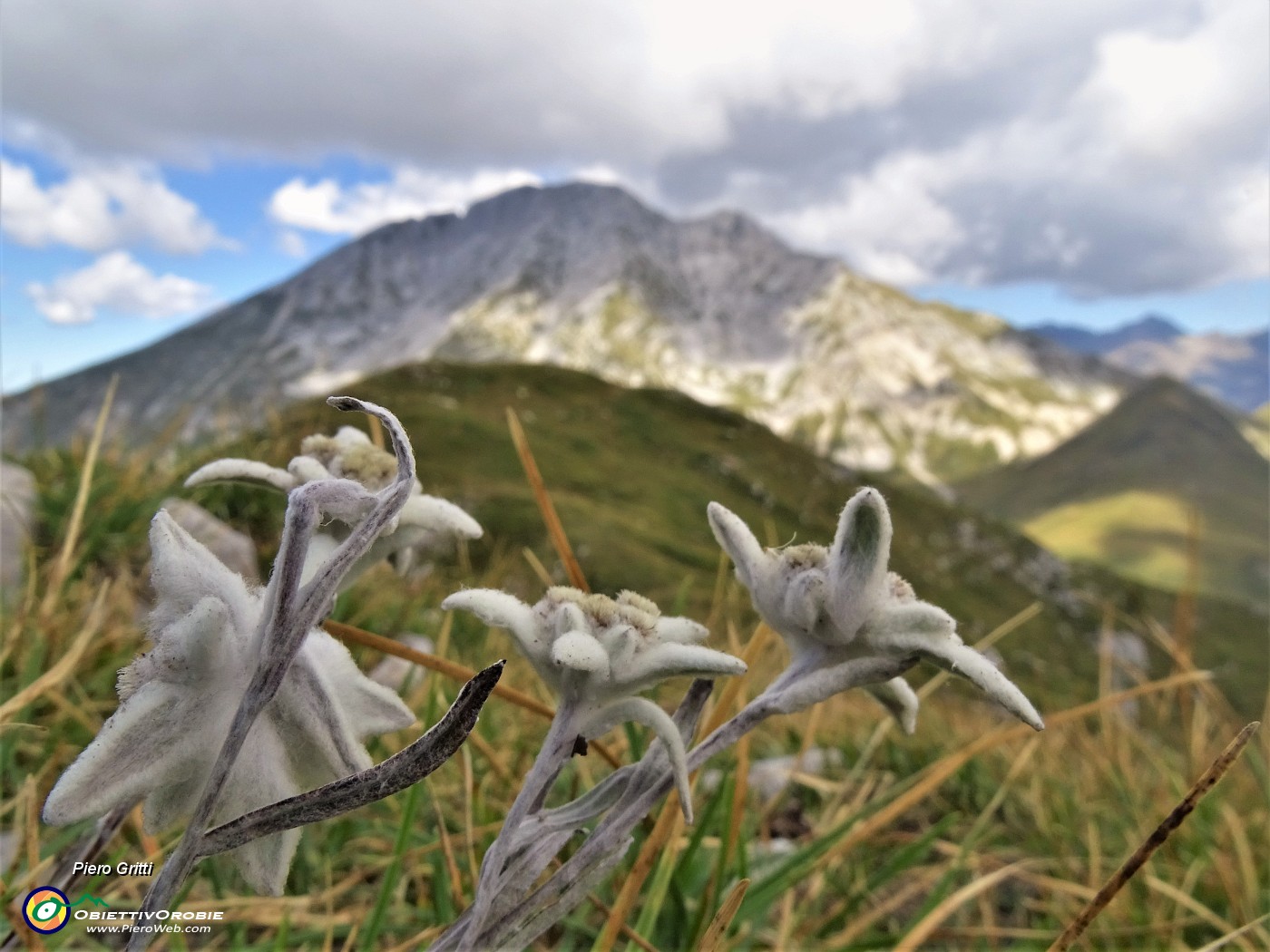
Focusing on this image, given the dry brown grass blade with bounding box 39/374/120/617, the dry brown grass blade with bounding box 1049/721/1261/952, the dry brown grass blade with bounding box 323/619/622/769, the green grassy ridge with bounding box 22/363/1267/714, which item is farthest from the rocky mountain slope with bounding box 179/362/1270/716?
the dry brown grass blade with bounding box 1049/721/1261/952

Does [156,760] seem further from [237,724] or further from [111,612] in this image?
[111,612]

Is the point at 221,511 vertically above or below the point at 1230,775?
above

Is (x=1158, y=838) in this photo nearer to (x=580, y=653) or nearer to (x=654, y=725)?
(x=654, y=725)

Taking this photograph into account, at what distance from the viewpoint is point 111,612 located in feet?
14.0

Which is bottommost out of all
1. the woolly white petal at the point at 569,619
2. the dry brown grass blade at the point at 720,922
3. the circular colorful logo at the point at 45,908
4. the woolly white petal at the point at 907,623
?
the circular colorful logo at the point at 45,908

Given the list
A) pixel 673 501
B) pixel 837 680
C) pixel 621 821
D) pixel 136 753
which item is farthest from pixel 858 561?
pixel 673 501

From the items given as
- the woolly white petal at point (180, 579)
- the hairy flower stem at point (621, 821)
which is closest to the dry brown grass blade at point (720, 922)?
the hairy flower stem at point (621, 821)

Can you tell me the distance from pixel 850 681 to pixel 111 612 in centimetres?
431

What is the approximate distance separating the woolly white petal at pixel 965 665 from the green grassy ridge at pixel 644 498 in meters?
4.55

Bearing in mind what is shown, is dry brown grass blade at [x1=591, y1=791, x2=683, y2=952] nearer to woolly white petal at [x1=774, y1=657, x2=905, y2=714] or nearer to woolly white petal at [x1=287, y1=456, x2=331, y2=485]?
woolly white petal at [x1=774, y1=657, x2=905, y2=714]

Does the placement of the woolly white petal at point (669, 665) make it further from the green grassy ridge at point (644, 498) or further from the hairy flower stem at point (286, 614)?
the green grassy ridge at point (644, 498)

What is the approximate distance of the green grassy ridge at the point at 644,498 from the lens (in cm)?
1097

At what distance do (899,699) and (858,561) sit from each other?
43cm

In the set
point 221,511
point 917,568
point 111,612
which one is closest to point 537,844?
point 111,612
